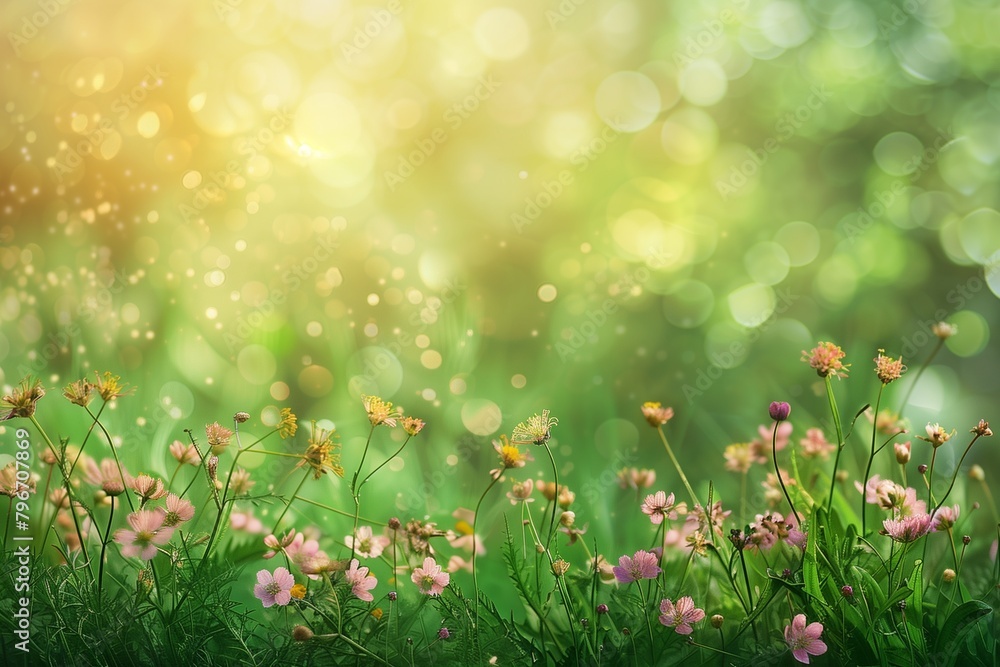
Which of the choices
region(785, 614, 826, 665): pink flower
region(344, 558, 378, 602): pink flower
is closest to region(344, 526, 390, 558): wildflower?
region(344, 558, 378, 602): pink flower

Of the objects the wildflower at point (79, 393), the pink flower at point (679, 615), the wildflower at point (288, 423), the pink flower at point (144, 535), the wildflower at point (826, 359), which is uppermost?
the wildflower at point (79, 393)

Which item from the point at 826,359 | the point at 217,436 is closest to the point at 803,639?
the point at 826,359

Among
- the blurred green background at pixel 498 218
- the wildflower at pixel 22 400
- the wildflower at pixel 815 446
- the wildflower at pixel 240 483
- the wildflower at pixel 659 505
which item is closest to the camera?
the wildflower at pixel 22 400

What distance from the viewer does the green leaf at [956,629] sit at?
81cm

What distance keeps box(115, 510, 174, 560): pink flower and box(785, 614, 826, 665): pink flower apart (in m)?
0.66

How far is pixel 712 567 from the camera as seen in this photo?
3.30ft

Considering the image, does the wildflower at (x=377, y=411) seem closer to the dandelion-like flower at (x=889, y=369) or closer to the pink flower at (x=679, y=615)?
the pink flower at (x=679, y=615)

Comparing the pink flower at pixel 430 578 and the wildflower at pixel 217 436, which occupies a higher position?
the wildflower at pixel 217 436

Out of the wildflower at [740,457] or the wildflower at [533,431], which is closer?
the wildflower at [533,431]

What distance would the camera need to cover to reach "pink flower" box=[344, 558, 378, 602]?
86 centimetres

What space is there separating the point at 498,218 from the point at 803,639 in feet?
5.76

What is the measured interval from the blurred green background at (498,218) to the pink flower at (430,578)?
0.44 m

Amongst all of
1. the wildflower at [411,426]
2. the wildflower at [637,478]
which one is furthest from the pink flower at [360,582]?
the wildflower at [637,478]

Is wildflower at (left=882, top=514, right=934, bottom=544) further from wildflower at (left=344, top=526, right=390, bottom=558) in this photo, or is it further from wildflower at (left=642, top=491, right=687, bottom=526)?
wildflower at (left=344, top=526, right=390, bottom=558)
